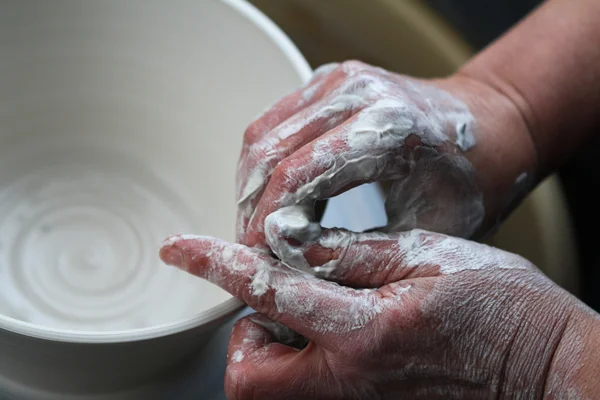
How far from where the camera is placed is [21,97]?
0.90m

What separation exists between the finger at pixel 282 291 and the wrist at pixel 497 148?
0.24 metres

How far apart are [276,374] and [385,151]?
0.72 ft

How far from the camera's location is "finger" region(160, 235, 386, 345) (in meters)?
0.52

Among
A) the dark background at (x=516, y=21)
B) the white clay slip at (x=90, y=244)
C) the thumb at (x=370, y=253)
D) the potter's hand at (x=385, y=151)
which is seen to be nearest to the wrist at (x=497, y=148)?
the potter's hand at (x=385, y=151)

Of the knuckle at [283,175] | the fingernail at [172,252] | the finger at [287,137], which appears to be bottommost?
the fingernail at [172,252]

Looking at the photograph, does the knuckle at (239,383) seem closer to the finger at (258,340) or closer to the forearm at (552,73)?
the finger at (258,340)

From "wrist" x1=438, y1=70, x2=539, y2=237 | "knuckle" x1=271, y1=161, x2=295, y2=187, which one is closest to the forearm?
"wrist" x1=438, y1=70, x2=539, y2=237

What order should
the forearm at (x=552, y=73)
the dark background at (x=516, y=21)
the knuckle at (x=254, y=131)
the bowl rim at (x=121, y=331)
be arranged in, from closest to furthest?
1. the bowl rim at (x=121, y=331)
2. the knuckle at (x=254, y=131)
3. the forearm at (x=552, y=73)
4. the dark background at (x=516, y=21)

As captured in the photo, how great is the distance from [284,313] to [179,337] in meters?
0.10

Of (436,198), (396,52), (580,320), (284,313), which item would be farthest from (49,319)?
(396,52)

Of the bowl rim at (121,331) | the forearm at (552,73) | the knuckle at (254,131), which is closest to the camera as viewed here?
the bowl rim at (121,331)

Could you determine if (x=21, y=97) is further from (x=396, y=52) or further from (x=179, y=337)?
(x=396, y=52)

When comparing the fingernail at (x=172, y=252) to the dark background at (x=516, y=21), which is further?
the dark background at (x=516, y=21)

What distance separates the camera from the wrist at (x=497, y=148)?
2.26 ft
